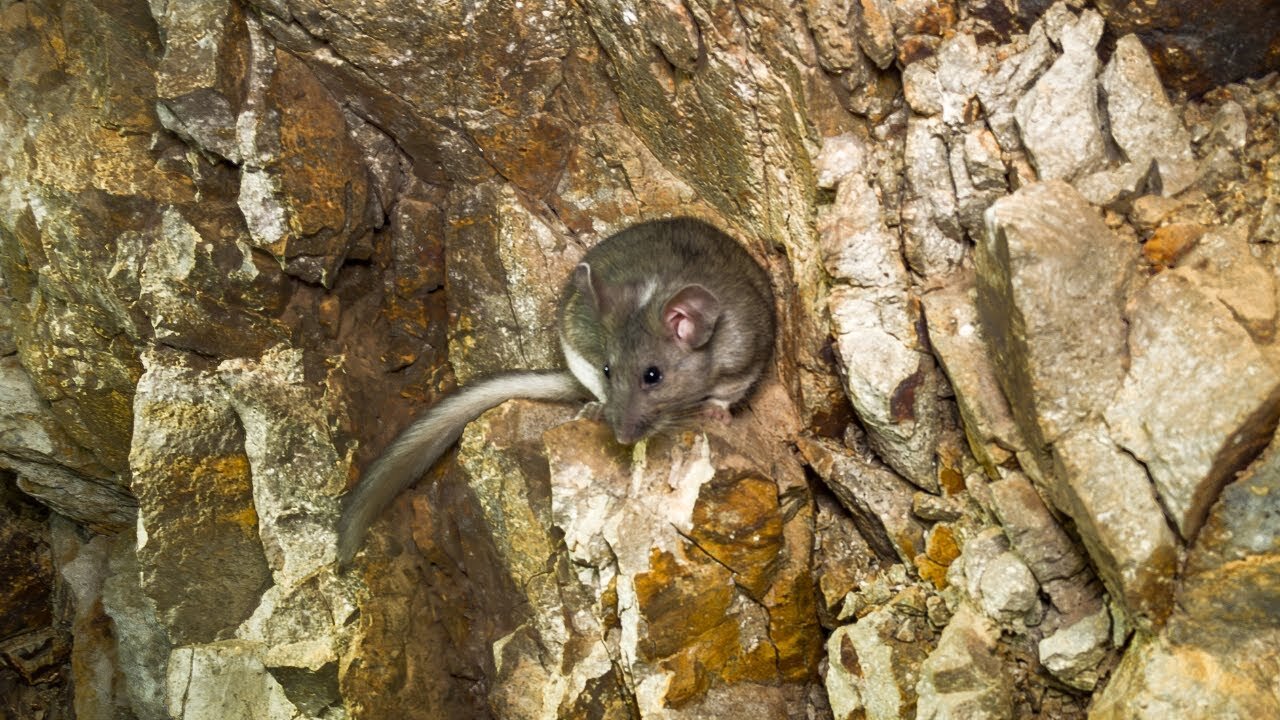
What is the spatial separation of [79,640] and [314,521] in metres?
2.84

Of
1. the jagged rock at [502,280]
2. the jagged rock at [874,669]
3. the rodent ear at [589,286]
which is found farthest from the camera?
the jagged rock at [502,280]

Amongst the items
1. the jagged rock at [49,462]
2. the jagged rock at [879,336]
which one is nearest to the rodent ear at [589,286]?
the jagged rock at [879,336]

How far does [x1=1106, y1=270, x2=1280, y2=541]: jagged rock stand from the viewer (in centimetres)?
310

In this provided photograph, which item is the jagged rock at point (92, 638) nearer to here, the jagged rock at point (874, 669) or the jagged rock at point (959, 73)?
the jagged rock at point (874, 669)

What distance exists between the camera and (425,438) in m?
5.06

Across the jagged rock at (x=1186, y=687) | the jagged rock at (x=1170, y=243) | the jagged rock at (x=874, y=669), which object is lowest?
the jagged rock at (x=1186, y=687)

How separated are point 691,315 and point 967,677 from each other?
1.79 meters

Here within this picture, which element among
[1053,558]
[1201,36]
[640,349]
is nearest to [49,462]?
[640,349]

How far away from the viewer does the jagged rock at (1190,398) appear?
310 cm

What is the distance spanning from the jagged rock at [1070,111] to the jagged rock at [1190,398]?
0.51m

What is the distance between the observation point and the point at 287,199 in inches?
196

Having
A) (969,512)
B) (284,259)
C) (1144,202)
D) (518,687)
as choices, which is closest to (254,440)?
(284,259)

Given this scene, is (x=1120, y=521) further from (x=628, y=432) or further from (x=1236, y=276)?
(x=628, y=432)

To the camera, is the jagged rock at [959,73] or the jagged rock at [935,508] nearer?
the jagged rock at [959,73]
